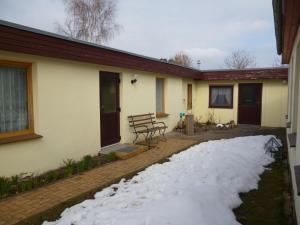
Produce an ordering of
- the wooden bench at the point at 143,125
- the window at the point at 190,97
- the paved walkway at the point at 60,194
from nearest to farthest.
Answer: the paved walkway at the point at 60,194 → the wooden bench at the point at 143,125 → the window at the point at 190,97

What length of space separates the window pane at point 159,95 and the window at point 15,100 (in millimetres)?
5422

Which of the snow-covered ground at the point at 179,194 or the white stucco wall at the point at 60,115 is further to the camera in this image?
the white stucco wall at the point at 60,115

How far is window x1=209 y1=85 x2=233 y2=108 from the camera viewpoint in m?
Result: 12.9

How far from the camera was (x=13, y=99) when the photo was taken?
4859 mm

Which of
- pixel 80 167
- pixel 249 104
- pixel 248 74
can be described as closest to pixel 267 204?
pixel 80 167

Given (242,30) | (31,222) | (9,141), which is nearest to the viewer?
(31,222)

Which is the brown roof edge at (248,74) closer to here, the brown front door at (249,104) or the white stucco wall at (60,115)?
the brown front door at (249,104)

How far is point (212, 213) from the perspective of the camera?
132 inches

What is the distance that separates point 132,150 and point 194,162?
5.57 feet

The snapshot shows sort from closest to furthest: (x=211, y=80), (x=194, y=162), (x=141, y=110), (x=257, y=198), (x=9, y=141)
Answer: (x=257, y=198)
(x=9, y=141)
(x=194, y=162)
(x=141, y=110)
(x=211, y=80)

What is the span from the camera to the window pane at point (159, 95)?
9899 mm

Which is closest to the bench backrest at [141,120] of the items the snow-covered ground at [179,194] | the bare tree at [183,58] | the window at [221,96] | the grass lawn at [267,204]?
the snow-covered ground at [179,194]

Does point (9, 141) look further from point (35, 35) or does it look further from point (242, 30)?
point (242, 30)

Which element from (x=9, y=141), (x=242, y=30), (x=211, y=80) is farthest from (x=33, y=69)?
(x=242, y=30)
